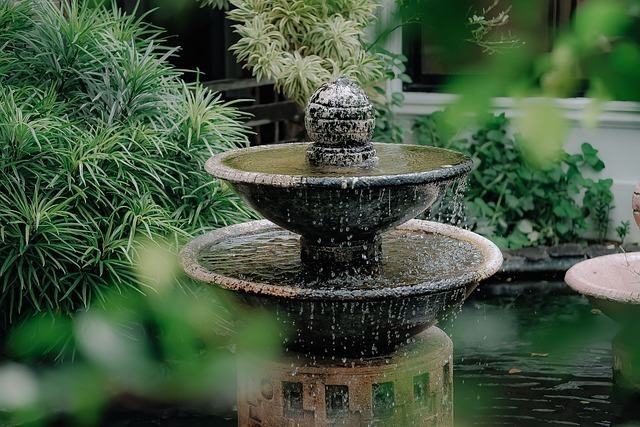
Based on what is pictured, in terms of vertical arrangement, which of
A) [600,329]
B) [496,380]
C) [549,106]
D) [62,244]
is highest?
[549,106]

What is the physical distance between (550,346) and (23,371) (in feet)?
11.0

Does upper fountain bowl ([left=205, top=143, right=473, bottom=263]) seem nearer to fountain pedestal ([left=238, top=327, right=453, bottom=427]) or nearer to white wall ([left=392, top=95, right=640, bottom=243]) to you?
fountain pedestal ([left=238, top=327, right=453, bottom=427])

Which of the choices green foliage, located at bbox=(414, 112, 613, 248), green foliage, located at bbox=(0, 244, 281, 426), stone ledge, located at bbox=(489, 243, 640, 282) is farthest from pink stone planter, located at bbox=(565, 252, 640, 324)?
green foliage, located at bbox=(414, 112, 613, 248)

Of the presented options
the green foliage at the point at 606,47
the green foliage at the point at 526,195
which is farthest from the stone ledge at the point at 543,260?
the green foliage at the point at 606,47

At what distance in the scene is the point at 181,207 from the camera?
15.5 feet

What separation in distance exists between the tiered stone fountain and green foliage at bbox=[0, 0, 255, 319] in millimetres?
870

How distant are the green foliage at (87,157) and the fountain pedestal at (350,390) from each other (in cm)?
111

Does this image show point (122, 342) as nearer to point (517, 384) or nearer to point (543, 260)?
point (517, 384)

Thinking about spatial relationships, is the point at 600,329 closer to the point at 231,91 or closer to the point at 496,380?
the point at 496,380

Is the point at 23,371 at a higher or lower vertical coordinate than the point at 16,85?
lower

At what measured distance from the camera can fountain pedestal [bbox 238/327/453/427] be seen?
328 centimetres

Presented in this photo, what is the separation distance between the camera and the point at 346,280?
11.1ft

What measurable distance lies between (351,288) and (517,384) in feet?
5.84

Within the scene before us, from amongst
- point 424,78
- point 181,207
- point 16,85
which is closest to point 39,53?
point 16,85
